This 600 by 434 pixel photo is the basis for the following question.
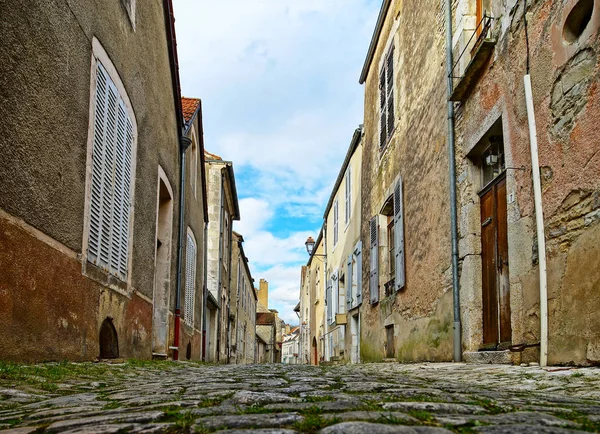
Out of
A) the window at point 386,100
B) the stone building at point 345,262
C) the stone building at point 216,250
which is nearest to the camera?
the window at point 386,100

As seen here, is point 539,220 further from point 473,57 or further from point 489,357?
point 473,57

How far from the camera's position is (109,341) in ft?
20.3

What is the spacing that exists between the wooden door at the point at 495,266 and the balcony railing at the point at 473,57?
4.08ft

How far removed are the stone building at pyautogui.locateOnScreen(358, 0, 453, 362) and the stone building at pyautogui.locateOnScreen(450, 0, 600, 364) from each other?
678mm

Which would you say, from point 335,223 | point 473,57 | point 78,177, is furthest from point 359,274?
point 78,177

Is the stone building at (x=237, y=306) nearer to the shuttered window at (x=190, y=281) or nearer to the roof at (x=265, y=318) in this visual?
the shuttered window at (x=190, y=281)

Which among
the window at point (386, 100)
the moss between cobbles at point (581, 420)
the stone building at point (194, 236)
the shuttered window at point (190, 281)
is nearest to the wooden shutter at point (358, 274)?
the window at point (386, 100)

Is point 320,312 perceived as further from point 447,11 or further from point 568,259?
point 568,259

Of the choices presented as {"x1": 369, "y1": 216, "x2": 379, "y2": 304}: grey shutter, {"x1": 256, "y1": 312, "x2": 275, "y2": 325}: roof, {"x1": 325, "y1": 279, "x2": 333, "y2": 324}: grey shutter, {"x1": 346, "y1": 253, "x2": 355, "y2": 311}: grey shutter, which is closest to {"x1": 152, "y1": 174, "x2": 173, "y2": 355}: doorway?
{"x1": 369, "y1": 216, "x2": 379, "y2": 304}: grey shutter

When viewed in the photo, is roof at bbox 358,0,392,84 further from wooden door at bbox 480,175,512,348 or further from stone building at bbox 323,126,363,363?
wooden door at bbox 480,175,512,348

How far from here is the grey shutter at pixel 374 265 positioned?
473 inches

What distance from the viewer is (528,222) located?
5395mm

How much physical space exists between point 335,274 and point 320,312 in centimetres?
581

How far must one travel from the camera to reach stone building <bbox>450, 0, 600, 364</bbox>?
4.40 meters
